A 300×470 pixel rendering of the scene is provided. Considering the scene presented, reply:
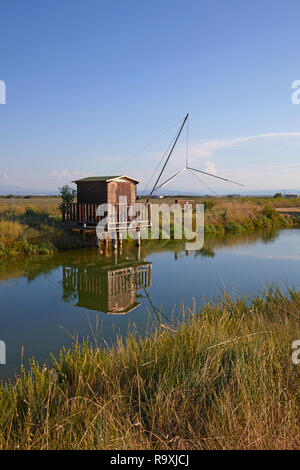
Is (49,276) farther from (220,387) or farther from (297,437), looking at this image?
→ (297,437)

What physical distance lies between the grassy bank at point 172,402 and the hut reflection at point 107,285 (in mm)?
3899

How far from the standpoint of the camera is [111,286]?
980cm

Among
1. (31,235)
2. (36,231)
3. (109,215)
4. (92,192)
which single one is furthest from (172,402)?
(92,192)

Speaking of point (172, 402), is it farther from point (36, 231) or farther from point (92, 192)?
point (92, 192)

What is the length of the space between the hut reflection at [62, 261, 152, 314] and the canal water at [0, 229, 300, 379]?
2cm

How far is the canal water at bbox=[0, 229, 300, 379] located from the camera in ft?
19.9

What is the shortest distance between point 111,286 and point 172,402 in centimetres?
709

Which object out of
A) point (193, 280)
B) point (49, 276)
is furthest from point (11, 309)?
point (193, 280)

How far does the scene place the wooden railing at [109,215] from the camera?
607 inches

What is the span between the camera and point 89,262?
12.7 metres

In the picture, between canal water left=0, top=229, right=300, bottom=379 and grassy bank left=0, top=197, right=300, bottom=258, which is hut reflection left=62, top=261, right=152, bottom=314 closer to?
canal water left=0, top=229, right=300, bottom=379

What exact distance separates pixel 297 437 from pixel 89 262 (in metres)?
10.7

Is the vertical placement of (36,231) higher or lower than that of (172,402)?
higher

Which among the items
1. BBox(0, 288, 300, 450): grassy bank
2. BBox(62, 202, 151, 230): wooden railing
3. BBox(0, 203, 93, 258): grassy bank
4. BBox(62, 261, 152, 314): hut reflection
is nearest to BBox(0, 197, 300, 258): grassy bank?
BBox(0, 203, 93, 258): grassy bank
